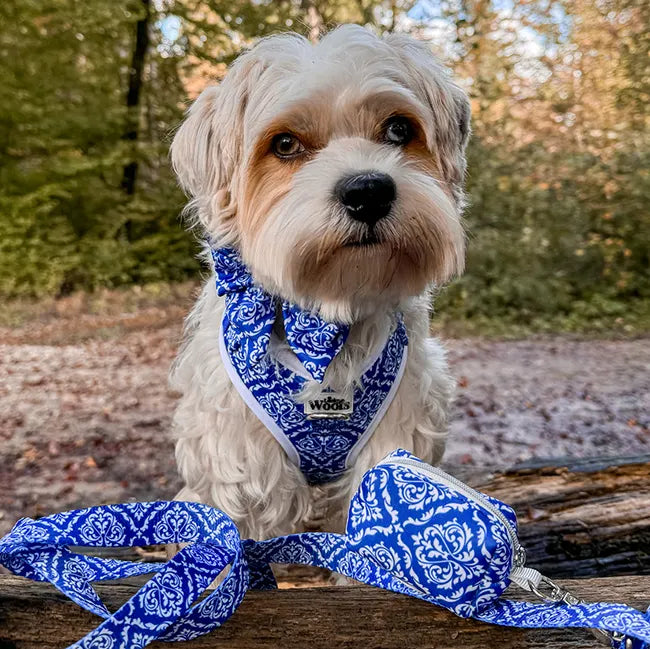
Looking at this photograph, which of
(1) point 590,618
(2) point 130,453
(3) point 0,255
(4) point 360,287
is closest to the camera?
(1) point 590,618

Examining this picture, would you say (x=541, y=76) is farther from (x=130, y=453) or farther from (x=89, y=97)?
(x=130, y=453)

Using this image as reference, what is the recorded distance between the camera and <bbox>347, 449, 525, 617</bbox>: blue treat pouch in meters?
1.05

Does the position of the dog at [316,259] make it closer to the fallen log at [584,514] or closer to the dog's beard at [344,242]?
the dog's beard at [344,242]

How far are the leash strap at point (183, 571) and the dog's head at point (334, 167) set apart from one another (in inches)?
22.4

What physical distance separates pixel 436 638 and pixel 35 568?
70 centimetres

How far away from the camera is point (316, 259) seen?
4.90ft

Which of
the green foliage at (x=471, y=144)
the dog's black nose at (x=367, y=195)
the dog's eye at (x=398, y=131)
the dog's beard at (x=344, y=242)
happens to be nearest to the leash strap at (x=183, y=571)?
the dog's beard at (x=344, y=242)

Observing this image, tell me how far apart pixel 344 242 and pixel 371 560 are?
66cm

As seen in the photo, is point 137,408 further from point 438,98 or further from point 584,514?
point 438,98

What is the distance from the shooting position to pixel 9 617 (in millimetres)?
1103

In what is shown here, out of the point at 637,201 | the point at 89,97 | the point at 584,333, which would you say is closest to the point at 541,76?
the point at 637,201

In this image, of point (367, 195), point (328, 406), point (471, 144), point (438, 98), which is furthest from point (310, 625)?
point (471, 144)

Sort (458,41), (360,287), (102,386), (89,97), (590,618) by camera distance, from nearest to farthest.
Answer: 1. (590,618)
2. (360,287)
3. (102,386)
4. (89,97)
5. (458,41)

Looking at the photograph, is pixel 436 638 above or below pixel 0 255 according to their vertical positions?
above
